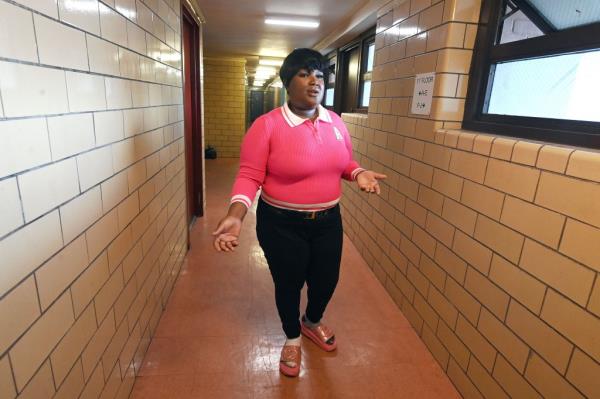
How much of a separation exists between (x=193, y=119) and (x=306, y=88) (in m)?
2.50

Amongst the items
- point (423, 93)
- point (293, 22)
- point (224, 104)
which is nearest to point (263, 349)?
point (423, 93)

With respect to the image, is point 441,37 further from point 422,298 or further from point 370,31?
point 370,31

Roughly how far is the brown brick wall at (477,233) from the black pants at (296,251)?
571mm

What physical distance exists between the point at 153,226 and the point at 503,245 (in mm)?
1627

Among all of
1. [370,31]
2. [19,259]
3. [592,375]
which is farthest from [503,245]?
[370,31]

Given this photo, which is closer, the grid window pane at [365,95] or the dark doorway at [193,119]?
the dark doorway at [193,119]

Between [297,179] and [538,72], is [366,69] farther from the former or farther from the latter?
[297,179]

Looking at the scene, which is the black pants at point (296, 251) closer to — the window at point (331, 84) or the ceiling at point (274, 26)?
the ceiling at point (274, 26)

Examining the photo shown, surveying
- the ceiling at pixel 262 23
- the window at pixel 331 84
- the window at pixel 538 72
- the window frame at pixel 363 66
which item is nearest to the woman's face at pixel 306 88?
the window at pixel 538 72

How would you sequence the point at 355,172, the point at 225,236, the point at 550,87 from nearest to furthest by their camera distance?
the point at 225,236 < the point at 550,87 < the point at 355,172

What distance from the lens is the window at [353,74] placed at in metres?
3.71

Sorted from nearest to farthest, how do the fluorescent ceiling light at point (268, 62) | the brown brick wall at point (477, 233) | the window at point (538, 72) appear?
the brown brick wall at point (477, 233)
the window at point (538, 72)
the fluorescent ceiling light at point (268, 62)

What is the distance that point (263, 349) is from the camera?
182 centimetres

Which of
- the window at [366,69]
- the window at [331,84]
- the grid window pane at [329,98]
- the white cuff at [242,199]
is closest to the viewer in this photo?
the white cuff at [242,199]
